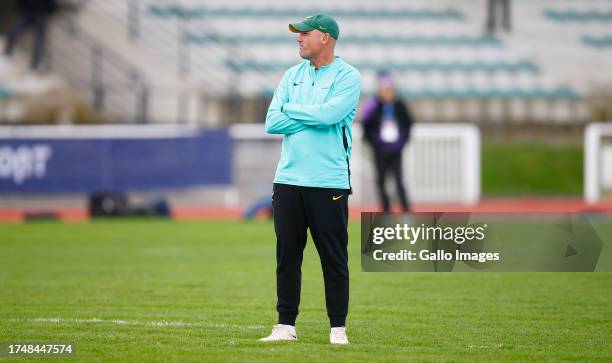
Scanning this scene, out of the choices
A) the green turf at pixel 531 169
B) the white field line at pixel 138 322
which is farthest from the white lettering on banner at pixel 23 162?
the white field line at pixel 138 322

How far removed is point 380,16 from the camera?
29984 millimetres

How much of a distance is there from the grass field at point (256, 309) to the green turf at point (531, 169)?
1121 centimetres

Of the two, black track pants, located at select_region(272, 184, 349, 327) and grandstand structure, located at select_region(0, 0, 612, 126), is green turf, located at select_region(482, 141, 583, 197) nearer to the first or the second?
grandstand structure, located at select_region(0, 0, 612, 126)

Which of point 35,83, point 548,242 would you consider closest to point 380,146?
point 548,242

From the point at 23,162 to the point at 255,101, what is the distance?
20.7 feet

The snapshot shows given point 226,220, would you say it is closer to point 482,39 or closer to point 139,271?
point 139,271

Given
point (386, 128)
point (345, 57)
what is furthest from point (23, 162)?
point (345, 57)

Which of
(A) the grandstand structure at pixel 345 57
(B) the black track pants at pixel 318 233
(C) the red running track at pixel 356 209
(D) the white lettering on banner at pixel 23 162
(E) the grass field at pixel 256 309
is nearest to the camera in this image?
(E) the grass field at pixel 256 309

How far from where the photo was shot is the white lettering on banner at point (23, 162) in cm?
1984

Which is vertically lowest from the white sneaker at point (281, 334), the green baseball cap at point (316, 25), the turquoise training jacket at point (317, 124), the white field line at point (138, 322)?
the white field line at point (138, 322)

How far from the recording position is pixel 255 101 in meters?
24.7

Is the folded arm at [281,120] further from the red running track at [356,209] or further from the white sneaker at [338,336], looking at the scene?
the red running track at [356,209]

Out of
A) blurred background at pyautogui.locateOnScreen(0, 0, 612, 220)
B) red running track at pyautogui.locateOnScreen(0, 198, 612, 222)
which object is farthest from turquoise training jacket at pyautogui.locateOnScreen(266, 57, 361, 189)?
red running track at pyautogui.locateOnScreen(0, 198, 612, 222)

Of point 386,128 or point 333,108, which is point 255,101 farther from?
point 333,108
